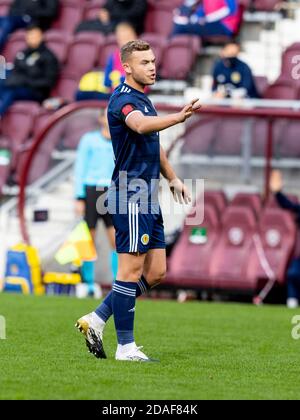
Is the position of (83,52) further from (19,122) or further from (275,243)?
(275,243)

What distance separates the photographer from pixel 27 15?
20.8 m

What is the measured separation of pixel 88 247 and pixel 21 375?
7.82 metres

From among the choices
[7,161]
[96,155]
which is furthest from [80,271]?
[7,161]

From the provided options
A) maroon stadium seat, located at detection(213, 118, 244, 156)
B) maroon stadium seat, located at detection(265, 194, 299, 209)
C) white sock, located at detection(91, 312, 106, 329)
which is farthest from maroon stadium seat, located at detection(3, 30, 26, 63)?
white sock, located at detection(91, 312, 106, 329)

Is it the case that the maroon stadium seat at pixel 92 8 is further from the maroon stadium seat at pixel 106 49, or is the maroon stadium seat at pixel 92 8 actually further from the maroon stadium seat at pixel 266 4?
the maroon stadium seat at pixel 266 4

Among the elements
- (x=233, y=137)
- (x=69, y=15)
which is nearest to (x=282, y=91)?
(x=233, y=137)

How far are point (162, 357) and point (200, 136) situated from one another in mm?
7663

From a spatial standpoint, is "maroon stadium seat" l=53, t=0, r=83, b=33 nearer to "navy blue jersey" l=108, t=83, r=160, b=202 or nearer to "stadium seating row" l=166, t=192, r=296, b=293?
"stadium seating row" l=166, t=192, r=296, b=293

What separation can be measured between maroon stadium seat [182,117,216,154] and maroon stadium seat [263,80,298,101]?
3.04 feet

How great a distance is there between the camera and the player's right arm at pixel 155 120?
8.06 metres

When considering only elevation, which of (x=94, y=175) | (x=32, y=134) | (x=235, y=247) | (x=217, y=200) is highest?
(x=32, y=134)

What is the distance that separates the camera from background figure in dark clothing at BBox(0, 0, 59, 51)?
2058 centimetres

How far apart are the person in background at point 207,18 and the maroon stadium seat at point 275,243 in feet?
10.7
